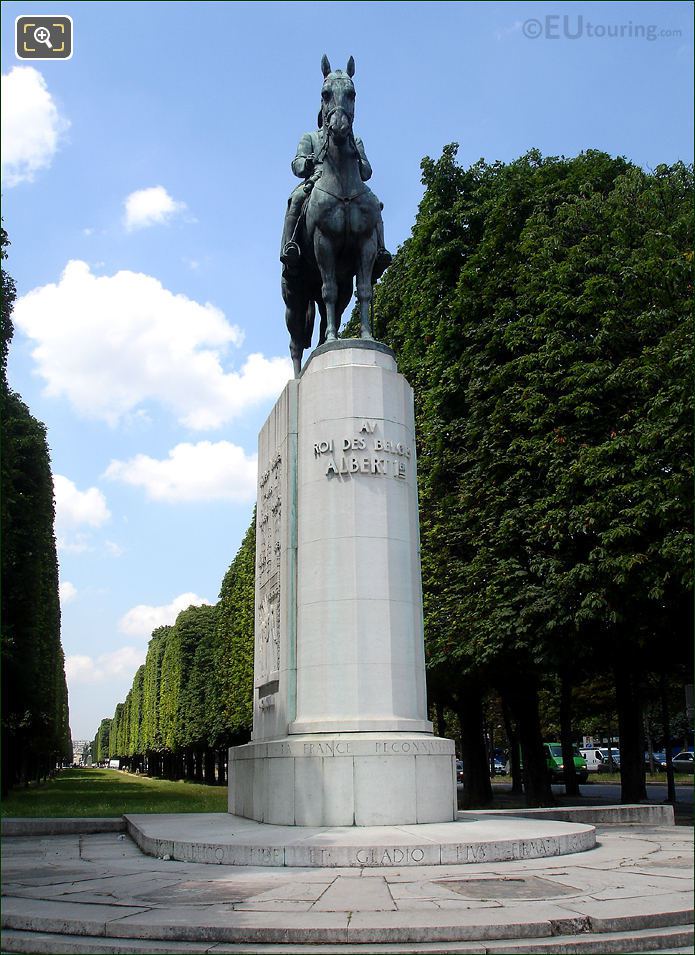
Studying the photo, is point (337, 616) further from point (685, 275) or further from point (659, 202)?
point (659, 202)

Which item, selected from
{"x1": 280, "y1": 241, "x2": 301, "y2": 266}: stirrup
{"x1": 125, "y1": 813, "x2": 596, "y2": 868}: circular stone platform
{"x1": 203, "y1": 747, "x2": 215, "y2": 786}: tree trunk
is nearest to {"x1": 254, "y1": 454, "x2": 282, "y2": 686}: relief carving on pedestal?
{"x1": 125, "y1": 813, "x2": 596, "y2": 868}: circular stone platform

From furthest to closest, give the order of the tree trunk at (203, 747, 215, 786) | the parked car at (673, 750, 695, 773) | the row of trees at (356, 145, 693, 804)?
1. the tree trunk at (203, 747, 215, 786)
2. the parked car at (673, 750, 695, 773)
3. the row of trees at (356, 145, 693, 804)

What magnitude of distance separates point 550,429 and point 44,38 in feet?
57.4

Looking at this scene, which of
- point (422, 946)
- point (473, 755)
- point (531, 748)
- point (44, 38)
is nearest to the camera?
point (422, 946)

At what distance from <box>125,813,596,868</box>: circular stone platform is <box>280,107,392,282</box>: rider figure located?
35.8 ft

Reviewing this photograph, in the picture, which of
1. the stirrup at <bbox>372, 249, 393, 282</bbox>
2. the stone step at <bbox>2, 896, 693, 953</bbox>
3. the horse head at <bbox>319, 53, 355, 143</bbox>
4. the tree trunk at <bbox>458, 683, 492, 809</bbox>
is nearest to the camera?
the stone step at <bbox>2, 896, 693, 953</bbox>

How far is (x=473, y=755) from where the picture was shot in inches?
1267

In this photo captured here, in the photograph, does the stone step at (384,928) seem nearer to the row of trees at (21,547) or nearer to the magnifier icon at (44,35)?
the magnifier icon at (44,35)

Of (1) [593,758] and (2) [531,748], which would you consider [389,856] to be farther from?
(1) [593,758]

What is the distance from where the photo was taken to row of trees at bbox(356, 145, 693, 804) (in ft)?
72.3

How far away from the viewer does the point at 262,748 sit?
15.4 m

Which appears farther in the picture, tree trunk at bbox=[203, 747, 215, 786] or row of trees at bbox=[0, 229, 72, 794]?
tree trunk at bbox=[203, 747, 215, 786]

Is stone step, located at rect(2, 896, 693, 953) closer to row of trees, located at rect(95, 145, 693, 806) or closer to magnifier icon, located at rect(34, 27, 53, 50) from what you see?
magnifier icon, located at rect(34, 27, 53, 50)

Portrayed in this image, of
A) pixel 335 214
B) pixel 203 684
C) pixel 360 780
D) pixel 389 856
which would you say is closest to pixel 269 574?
pixel 360 780
